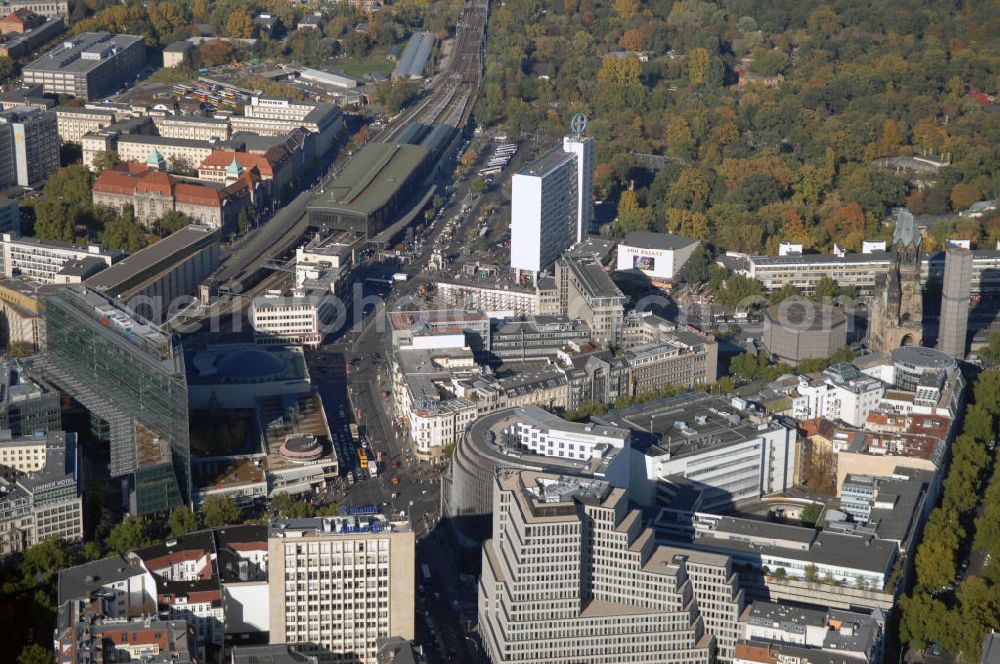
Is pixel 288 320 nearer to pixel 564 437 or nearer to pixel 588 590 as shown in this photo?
pixel 564 437

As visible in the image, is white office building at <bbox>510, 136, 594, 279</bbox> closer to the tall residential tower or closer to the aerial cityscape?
the aerial cityscape

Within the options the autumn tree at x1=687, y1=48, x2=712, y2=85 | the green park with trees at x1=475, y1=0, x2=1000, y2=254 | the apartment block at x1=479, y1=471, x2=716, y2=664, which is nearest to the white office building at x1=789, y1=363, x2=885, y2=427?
the apartment block at x1=479, y1=471, x2=716, y2=664

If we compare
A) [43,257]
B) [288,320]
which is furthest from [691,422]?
[43,257]

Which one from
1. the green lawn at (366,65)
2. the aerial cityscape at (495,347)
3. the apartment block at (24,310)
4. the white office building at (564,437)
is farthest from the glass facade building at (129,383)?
the green lawn at (366,65)

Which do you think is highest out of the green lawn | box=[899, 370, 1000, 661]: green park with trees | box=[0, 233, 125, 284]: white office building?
the green lawn

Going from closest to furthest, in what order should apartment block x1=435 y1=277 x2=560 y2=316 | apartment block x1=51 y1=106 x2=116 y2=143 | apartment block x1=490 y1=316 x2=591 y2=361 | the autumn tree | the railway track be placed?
apartment block x1=490 y1=316 x2=591 y2=361, apartment block x1=435 y1=277 x2=560 y2=316, apartment block x1=51 y1=106 x2=116 y2=143, the railway track, the autumn tree
